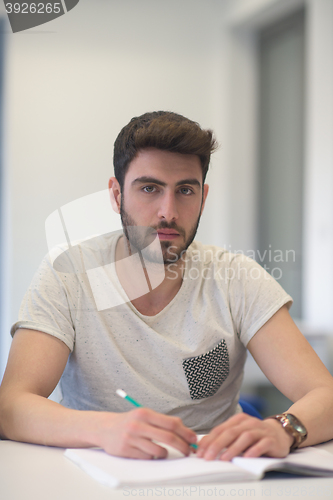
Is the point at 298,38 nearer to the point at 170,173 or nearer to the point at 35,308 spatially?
the point at 170,173

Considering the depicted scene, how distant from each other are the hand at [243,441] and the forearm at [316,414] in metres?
0.09

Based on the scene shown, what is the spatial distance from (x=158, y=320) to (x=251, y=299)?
187 millimetres

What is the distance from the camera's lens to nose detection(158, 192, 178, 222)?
2.53 ft

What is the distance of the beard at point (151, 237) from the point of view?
31.7 inches

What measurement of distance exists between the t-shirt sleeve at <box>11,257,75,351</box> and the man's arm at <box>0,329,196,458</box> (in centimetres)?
1

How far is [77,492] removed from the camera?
0.48m

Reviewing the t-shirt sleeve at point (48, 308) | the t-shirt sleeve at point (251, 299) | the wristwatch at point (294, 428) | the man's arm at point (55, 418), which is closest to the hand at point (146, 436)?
the man's arm at point (55, 418)

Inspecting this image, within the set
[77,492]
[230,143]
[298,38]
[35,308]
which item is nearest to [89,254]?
[35,308]

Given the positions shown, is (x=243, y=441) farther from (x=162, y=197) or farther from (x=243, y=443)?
(x=162, y=197)

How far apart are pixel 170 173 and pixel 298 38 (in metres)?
1.44

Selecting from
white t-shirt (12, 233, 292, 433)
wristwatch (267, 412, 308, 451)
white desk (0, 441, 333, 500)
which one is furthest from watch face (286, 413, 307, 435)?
white t-shirt (12, 233, 292, 433)

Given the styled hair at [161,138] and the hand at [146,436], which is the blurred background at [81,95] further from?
the hand at [146,436]

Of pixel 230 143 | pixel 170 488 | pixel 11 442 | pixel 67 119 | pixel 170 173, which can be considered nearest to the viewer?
pixel 170 488

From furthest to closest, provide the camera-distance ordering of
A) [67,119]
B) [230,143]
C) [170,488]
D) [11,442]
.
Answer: [230,143] < [67,119] < [11,442] < [170,488]
